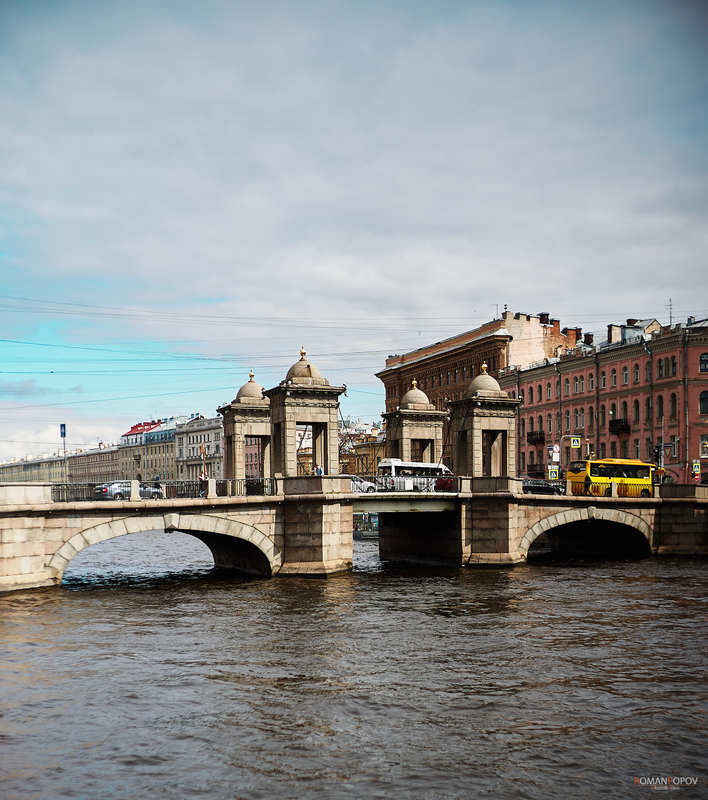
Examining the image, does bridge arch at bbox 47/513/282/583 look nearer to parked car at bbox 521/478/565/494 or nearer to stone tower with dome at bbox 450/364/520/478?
stone tower with dome at bbox 450/364/520/478

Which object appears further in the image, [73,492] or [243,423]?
[243,423]

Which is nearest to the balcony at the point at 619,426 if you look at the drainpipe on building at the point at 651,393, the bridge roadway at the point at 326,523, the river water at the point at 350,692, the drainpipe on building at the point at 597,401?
the drainpipe on building at the point at 597,401

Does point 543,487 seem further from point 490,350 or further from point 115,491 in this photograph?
point 490,350

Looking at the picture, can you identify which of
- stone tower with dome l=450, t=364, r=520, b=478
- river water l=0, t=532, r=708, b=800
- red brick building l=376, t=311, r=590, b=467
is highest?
red brick building l=376, t=311, r=590, b=467

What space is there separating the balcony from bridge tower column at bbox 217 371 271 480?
112 feet

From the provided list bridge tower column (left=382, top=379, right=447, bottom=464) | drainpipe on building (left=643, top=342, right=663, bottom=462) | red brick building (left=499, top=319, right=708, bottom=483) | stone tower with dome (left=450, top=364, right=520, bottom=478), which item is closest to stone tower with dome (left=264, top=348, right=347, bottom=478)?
stone tower with dome (left=450, top=364, right=520, bottom=478)

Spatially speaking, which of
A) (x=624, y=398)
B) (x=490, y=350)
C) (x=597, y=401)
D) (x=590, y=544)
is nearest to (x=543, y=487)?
(x=590, y=544)

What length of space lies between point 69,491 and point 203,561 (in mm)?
19223

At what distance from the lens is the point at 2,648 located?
79.0 ft

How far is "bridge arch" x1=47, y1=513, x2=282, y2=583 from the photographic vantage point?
32.2 meters

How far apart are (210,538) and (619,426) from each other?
38.6 metres

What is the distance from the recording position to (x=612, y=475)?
5500 centimetres

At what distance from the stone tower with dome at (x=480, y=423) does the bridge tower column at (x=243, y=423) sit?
969 cm

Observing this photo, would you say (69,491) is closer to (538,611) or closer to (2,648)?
(2,648)
